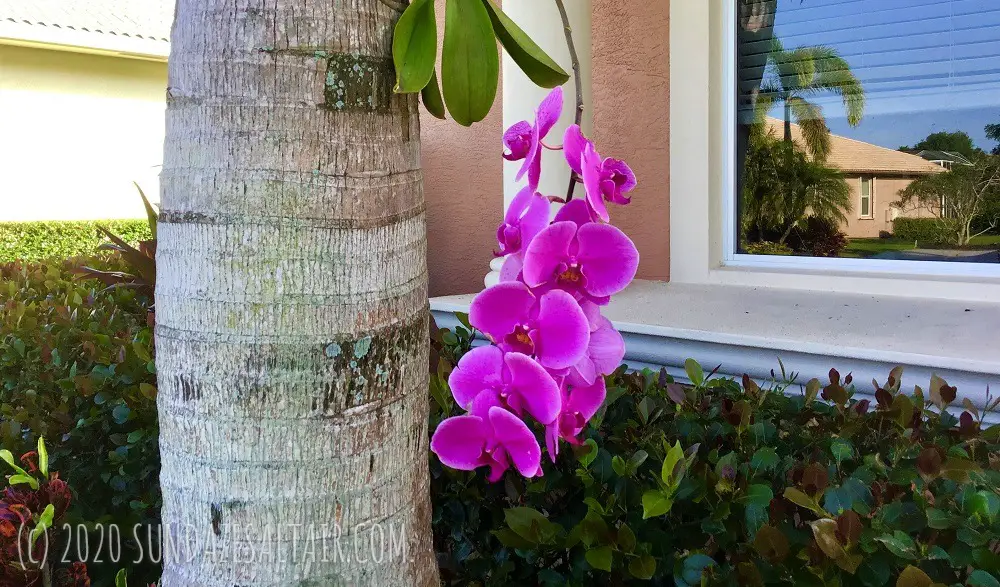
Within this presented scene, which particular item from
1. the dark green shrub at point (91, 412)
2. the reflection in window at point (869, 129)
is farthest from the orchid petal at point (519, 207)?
the reflection in window at point (869, 129)

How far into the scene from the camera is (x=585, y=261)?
2.42 feet

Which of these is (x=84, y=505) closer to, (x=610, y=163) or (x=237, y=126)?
(x=237, y=126)

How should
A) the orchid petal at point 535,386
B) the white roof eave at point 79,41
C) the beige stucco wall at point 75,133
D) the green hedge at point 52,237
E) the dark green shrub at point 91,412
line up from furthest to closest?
1. the beige stucco wall at point 75,133
2. the white roof eave at point 79,41
3. the green hedge at point 52,237
4. the dark green shrub at point 91,412
5. the orchid petal at point 535,386

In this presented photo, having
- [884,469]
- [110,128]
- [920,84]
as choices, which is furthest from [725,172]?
[110,128]

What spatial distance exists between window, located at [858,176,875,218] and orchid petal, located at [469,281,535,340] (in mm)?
3762

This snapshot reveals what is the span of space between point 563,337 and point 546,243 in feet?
→ 0.30

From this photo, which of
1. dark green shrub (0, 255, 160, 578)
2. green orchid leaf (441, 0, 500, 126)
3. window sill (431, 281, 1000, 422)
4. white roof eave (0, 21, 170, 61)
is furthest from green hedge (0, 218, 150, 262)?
green orchid leaf (441, 0, 500, 126)

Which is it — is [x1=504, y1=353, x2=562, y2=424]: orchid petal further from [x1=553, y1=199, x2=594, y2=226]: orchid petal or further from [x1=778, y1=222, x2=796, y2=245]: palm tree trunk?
[x1=778, y1=222, x2=796, y2=245]: palm tree trunk

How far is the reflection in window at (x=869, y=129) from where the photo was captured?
363 centimetres

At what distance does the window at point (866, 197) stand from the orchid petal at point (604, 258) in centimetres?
370

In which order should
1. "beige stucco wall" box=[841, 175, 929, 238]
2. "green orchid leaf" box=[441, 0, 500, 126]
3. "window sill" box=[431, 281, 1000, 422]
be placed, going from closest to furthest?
"green orchid leaf" box=[441, 0, 500, 126], "window sill" box=[431, 281, 1000, 422], "beige stucco wall" box=[841, 175, 929, 238]

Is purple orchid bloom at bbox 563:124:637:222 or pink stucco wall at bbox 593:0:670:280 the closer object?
purple orchid bloom at bbox 563:124:637:222

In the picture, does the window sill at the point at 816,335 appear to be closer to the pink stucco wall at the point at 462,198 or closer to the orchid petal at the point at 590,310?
the pink stucco wall at the point at 462,198

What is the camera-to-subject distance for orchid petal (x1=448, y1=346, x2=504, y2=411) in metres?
0.74
